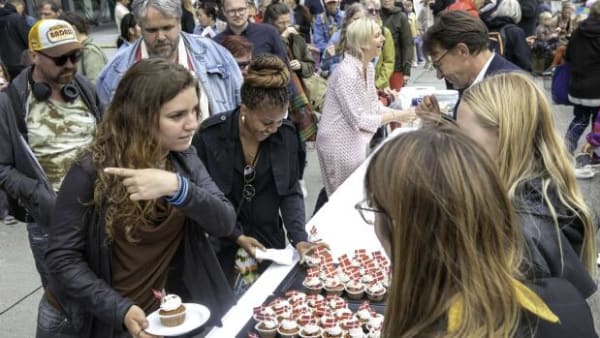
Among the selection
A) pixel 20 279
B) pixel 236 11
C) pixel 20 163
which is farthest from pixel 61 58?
pixel 20 279

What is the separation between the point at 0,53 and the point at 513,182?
670 centimetres

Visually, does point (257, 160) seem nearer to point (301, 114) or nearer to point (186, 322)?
point (186, 322)

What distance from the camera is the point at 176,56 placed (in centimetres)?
322

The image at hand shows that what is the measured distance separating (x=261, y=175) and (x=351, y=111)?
1498 mm

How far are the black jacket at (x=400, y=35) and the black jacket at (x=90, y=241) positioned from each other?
5.68 metres

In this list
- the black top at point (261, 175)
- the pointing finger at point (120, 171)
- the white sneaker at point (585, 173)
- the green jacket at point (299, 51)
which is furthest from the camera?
the white sneaker at point (585, 173)

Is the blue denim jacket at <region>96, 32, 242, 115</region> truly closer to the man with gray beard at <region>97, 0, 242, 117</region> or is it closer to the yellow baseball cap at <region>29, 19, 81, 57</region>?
the man with gray beard at <region>97, 0, 242, 117</region>

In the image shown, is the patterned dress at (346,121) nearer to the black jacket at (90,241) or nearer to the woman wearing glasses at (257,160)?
the woman wearing glasses at (257,160)

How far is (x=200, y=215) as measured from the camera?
71.4 inches

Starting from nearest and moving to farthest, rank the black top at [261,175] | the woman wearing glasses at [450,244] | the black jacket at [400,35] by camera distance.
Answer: the woman wearing glasses at [450,244]
the black top at [261,175]
the black jacket at [400,35]

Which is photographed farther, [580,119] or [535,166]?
[580,119]

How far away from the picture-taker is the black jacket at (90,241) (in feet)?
5.73

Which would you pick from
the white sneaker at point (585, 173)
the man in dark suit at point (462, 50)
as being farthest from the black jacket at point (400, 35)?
the man in dark suit at point (462, 50)

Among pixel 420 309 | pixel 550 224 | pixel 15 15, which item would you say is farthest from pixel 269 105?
pixel 15 15
